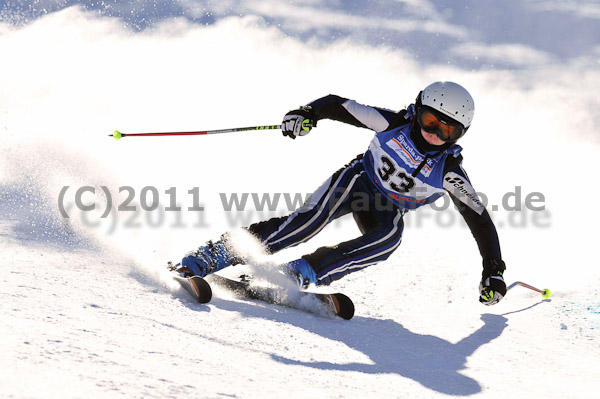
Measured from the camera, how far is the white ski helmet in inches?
137

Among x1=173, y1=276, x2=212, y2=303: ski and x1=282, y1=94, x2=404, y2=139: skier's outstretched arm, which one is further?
x1=282, y1=94, x2=404, y2=139: skier's outstretched arm

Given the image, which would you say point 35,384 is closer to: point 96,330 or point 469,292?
point 96,330

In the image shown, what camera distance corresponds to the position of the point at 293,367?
2.24m

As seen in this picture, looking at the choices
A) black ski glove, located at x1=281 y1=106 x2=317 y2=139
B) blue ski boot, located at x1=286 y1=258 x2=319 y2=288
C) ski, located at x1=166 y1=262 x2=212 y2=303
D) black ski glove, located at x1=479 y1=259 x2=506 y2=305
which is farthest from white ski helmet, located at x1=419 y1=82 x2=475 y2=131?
ski, located at x1=166 y1=262 x2=212 y2=303

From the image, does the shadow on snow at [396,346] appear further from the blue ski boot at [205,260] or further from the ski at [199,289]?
the blue ski boot at [205,260]

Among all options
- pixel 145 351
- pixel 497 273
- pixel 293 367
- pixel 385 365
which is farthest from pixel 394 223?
pixel 145 351

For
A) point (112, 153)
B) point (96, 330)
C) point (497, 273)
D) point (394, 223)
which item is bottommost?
point (96, 330)

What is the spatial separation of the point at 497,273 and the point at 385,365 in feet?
4.36

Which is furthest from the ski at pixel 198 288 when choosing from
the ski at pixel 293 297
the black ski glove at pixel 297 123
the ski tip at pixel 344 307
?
the black ski glove at pixel 297 123

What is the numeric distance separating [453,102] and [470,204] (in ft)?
2.44

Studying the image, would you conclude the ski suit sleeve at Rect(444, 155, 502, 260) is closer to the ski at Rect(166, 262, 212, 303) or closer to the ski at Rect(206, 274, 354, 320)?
the ski at Rect(206, 274, 354, 320)

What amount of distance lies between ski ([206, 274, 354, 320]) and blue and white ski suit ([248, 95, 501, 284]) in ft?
0.88

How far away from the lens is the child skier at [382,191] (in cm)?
351

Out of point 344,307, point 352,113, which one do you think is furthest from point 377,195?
point 344,307
